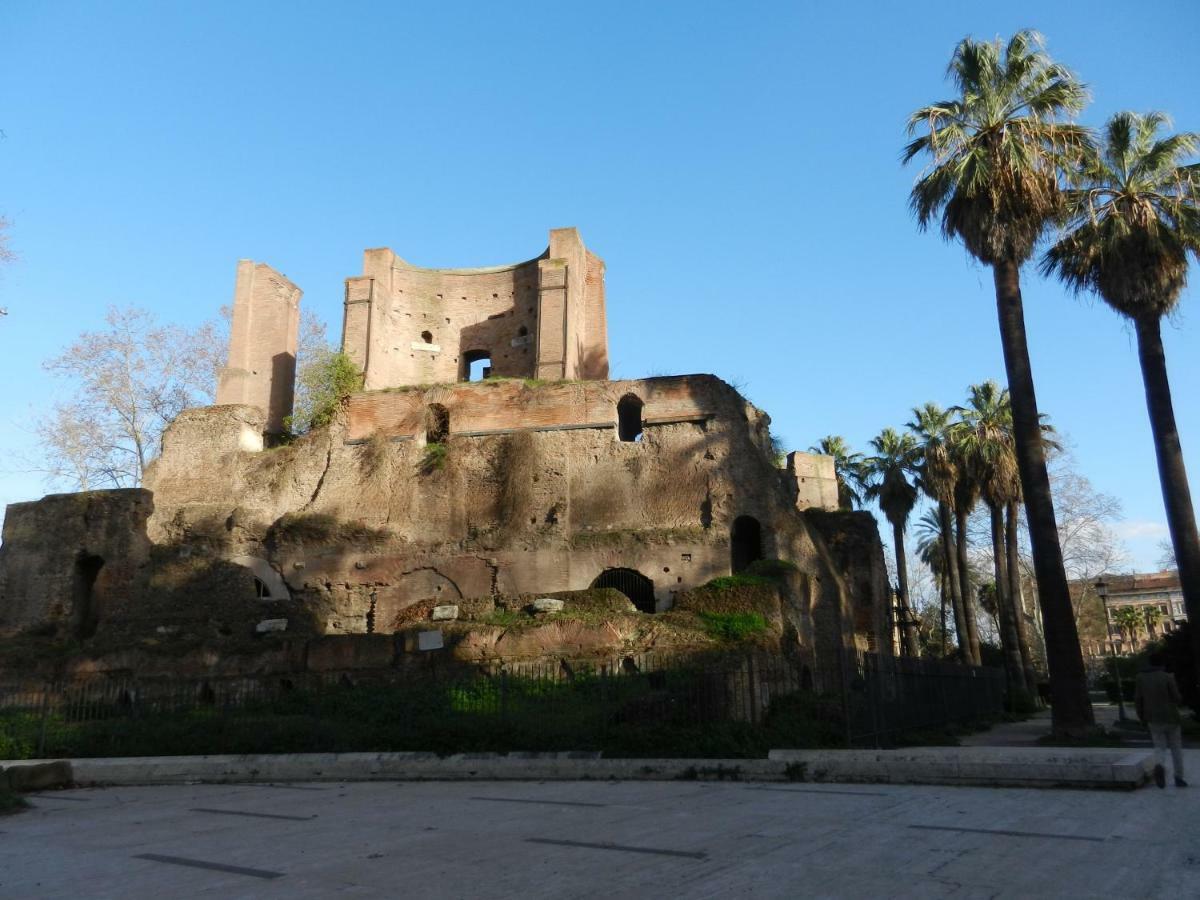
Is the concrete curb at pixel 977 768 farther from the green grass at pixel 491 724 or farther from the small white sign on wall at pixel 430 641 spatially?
the small white sign on wall at pixel 430 641

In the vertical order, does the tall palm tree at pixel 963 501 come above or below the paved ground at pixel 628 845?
above

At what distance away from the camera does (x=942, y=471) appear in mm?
29422

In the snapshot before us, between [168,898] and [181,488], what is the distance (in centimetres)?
2105

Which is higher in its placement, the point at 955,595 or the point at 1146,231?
the point at 1146,231

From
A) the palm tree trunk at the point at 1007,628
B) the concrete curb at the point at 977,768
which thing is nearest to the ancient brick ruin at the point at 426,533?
the palm tree trunk at the point at 1007,628

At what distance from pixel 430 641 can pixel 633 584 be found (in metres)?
6.25

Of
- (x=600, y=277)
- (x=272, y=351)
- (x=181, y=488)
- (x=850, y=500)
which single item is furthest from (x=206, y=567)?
(x=850, y=500)

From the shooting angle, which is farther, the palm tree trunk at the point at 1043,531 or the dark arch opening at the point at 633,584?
the dark arch opening at the point at 633,584

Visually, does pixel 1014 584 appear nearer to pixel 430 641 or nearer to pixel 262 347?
pixel 430 641

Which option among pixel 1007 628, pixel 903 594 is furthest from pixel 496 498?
pixel 903 594

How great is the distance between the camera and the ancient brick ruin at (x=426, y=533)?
1856 cm

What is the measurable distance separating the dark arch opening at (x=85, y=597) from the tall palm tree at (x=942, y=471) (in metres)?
23.7

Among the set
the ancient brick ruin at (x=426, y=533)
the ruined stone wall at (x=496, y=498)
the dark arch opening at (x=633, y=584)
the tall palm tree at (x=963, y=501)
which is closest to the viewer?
the ancient brick ruin at (x=426, y=533)

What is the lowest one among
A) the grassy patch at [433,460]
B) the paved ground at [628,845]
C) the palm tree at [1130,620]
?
the paved ground at [628,845]
